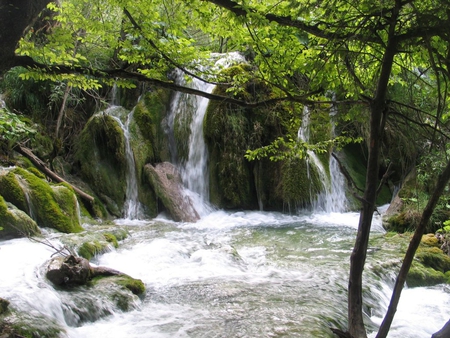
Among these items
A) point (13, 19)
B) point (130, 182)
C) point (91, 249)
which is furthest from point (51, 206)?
point (13, 19)

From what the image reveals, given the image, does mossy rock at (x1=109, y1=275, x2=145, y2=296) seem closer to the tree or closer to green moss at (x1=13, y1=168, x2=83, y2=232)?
the tree

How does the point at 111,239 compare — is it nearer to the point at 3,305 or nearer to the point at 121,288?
the point at 121,288

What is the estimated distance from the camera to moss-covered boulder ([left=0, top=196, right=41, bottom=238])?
6441 mm

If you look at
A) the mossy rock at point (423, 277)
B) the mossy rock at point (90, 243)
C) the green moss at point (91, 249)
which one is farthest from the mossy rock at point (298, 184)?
the green moss at point (91, 249)

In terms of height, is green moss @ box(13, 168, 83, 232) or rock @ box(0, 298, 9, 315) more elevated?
green moss @ box(13, 168, 83, 232)

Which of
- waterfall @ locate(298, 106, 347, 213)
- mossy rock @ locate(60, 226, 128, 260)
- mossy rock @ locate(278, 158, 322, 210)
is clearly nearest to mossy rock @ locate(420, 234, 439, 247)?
waterfall @ locate(298, 106, 347, 213)

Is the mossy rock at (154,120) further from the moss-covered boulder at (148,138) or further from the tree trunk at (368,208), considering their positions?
the tree trunk at (368,208)

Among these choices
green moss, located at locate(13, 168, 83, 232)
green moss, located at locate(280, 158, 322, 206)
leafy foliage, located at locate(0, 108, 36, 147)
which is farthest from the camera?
green moss, located at locate(280, 158, 322, 206)

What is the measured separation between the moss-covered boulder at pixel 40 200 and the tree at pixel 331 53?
13.3 feet

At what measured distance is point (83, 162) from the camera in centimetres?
1240

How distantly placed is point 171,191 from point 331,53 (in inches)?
387

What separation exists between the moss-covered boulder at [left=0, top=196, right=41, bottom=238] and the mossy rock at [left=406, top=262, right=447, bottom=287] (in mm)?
6357

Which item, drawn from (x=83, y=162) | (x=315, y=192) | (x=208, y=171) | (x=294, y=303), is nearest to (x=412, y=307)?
(x=294, y=303)

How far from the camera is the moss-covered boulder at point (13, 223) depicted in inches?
254
